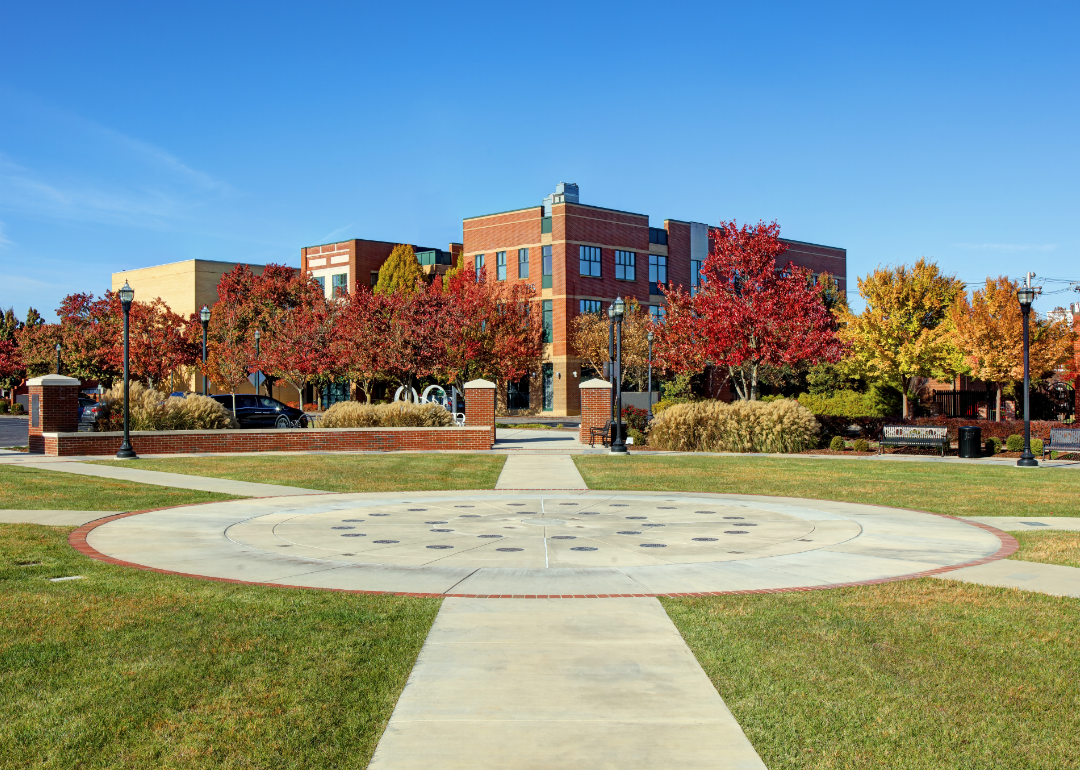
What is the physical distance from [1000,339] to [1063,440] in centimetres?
1786

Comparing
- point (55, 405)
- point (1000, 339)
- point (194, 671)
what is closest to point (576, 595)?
point (194, 671)

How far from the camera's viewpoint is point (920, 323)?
46969 millimetres

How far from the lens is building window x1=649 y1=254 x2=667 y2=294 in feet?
218

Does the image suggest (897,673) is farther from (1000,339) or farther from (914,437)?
(1000,339)

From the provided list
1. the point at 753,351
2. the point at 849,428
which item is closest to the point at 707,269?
the point at 753,351

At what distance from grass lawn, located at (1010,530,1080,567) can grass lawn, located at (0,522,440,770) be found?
248 inches

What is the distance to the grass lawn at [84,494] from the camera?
1378cm

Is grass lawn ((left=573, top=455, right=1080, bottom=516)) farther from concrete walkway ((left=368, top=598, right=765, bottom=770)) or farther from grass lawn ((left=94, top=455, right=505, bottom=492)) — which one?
concrete walkway ((left=368, top=598, right=765, bottom=770))

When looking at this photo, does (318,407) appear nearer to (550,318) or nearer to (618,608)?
(550,318)

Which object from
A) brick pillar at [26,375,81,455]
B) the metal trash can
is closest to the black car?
brick pillar at [26,375,81,455]

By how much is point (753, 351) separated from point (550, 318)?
1194 inches

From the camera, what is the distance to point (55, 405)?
25203 millimetres

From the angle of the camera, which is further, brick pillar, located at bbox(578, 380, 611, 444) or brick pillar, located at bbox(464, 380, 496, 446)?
brick pillar, located at bbox(578, 380, 611, 444)

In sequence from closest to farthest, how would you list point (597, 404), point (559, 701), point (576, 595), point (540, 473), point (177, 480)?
point (559, 701), point (576, 595), point (177, 480), point (540, 473), point (597, 404)
